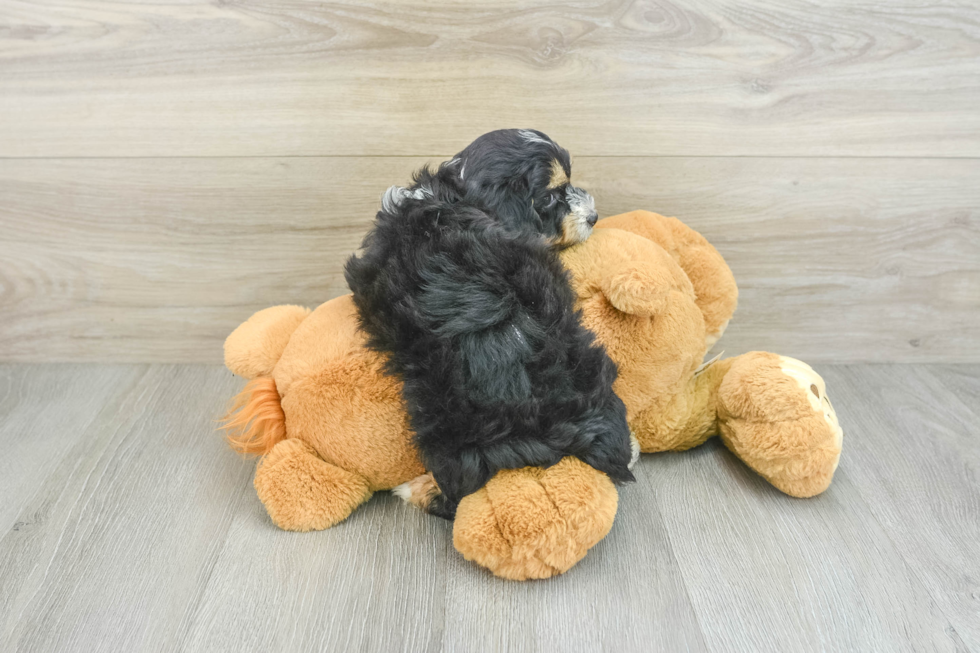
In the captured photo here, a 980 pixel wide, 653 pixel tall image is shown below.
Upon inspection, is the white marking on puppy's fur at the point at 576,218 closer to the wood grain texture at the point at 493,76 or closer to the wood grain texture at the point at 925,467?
the wood grain texture at the point at 493,76

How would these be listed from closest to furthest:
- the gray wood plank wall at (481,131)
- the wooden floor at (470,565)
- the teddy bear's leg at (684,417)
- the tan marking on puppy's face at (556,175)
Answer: the wooden floor at (470,565) < the tan marking on puppy's face at (556,175) < the teddy bear's leg at (684,417) < the gray wood plank wall at (481,131)

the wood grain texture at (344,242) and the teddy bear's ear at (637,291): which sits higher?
the teddy bear's ear at (637,291)

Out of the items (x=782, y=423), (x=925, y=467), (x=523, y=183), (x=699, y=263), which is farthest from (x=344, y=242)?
(x=925, y=467)

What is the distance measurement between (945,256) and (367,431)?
935 mm

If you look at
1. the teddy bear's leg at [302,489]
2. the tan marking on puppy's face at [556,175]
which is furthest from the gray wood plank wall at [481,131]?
the teddy bear's leg at [302,489]

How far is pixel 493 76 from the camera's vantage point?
958 millimetres

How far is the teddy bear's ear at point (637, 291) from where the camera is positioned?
2.37 ft

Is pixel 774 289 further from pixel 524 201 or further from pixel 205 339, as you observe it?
pixel 205 339

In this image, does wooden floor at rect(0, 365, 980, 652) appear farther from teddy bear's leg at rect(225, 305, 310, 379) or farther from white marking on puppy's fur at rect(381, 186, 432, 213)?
white marking on puppy's fur at rect(381, 186, 432, 213)

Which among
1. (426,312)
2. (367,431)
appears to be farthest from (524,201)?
(367,431)

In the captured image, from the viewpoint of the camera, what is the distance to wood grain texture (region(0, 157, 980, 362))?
3.33ft

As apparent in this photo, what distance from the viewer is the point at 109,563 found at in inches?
29.0

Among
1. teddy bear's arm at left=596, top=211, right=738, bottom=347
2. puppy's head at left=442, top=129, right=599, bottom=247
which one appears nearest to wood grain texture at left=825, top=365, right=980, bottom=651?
teddy bear's arm at left=596, top=211, right=738, bottom=347

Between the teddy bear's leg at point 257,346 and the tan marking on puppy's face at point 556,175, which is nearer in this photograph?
the tan marking on puppy's face at point 556,175
